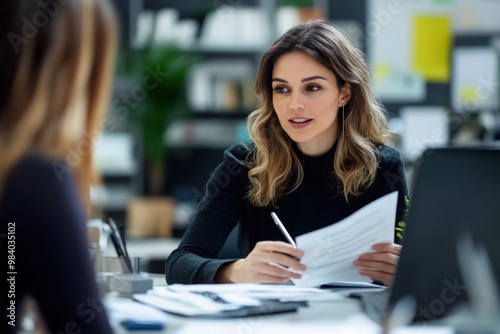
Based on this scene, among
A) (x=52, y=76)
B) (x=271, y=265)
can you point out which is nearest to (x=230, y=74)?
(x=271, y=265)

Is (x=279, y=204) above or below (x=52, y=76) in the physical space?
below

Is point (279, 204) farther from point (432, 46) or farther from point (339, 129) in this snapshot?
point (432, 46)

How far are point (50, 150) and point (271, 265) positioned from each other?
917 mm

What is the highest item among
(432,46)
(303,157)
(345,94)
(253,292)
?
(432,46)

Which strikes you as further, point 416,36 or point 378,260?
point 416,36

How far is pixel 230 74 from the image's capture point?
556 centimetres

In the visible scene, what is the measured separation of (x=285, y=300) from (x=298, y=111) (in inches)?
31.4

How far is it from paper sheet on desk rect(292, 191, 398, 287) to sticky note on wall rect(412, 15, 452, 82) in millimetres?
3998

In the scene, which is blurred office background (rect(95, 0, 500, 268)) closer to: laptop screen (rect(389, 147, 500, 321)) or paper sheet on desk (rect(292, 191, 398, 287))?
paper sheet on desk (rect(292, 191, 398, 287))

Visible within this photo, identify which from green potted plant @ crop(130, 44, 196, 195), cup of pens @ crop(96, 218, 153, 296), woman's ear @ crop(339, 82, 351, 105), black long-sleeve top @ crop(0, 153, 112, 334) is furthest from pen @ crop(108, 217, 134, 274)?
green potted plant @ crop(130, 44, 196, 195)

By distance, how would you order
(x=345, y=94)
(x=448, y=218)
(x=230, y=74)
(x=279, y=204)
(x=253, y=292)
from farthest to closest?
(x=230, y=74)
(x=345, y=94)
(x=279, y=204)
(x=253, y=292)
(x=448, y=218)

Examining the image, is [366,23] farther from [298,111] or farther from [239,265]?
[239,265]

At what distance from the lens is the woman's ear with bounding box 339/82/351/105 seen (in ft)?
7.84

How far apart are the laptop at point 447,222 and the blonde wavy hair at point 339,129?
936mm
